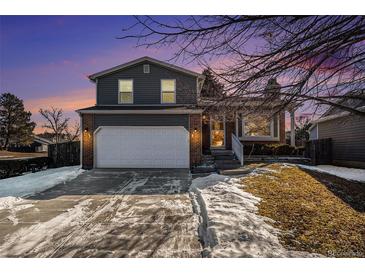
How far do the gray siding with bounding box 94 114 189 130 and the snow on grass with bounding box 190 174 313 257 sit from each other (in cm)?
504

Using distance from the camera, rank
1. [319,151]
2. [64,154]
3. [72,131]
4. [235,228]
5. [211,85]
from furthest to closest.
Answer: [72,131], [64,154], [319,151], [211,85], [235,228]

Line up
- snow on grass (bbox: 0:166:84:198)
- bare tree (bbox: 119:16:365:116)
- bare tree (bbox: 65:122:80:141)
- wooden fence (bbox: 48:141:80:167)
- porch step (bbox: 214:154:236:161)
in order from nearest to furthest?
bare tree (bbox: 119:16:365:116)
snow on grass (bbox: 0:166:84:198)
porch step (bbox: 214:154:236:161)
wooden fence (bbox: 48:141:80:167)
bare tree (bbox: 65:122:80:141)

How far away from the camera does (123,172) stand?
9391 millimetres

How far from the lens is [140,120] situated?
10250mm

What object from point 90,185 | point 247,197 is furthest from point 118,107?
point 247,197

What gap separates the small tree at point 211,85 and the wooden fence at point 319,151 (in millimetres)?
9465

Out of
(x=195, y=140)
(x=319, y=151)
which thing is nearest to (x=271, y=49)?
(x=195, y=140)

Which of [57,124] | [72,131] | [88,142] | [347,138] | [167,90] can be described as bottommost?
[88,142]

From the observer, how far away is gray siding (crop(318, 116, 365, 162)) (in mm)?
10289

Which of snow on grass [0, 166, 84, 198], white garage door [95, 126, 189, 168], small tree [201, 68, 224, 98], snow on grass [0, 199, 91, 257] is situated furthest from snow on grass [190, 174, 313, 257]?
snow on grass [0, 166, 84, 198]

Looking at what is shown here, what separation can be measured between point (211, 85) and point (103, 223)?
9.61 feet

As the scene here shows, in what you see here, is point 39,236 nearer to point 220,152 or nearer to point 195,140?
point 195,140

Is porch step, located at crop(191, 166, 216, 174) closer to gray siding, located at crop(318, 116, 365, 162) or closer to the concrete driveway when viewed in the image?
the concrete driveway

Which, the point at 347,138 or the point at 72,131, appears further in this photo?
the point at 72,131
